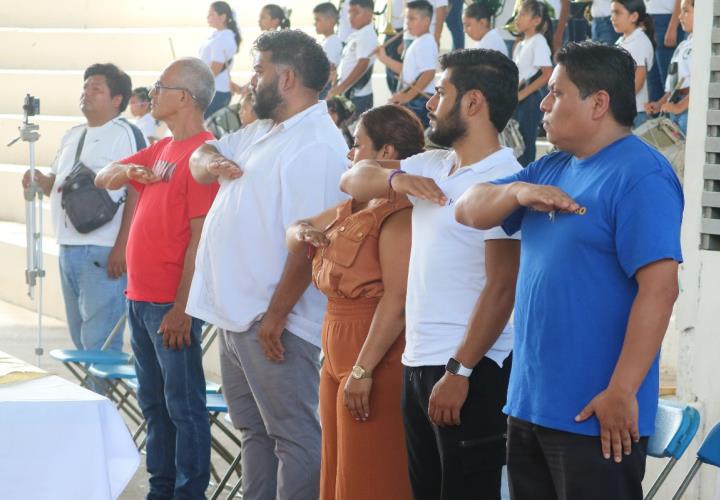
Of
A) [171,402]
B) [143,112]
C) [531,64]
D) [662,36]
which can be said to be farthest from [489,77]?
[143,112]

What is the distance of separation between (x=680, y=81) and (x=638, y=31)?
51 cm

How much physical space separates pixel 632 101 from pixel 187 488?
7.77 feet

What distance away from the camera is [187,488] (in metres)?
4.34

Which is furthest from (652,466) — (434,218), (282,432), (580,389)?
(580,389)

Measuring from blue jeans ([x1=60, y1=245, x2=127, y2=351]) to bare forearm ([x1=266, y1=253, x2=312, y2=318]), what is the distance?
2.31 m

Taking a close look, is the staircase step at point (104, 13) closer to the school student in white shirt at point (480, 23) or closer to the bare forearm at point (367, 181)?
the school student in white shirt at point (480, 23)

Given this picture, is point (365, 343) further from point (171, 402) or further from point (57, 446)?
point (171, 402)

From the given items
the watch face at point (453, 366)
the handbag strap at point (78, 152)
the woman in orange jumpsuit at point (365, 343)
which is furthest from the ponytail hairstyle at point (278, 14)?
the watch face at point (453, 366)

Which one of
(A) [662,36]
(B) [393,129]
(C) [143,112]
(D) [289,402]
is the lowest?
(D) [289,402]

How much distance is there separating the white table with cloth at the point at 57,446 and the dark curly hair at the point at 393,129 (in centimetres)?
110

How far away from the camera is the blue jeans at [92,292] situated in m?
5.93

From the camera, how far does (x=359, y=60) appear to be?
29.8 feet

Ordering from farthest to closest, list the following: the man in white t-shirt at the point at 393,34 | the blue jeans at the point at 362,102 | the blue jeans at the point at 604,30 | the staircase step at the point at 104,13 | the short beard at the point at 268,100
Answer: the staircase step at the point at 104,13, the blue jeans at the point at 362,102, the man in white t-shirt at the point at 393,34, the blue jeans at the point at 604,30, the short beard at the point at 268,100

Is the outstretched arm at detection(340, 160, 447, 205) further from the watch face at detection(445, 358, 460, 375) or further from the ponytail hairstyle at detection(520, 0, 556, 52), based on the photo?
the ponytail hairstyle at detection(520, 0, 556, 52)
